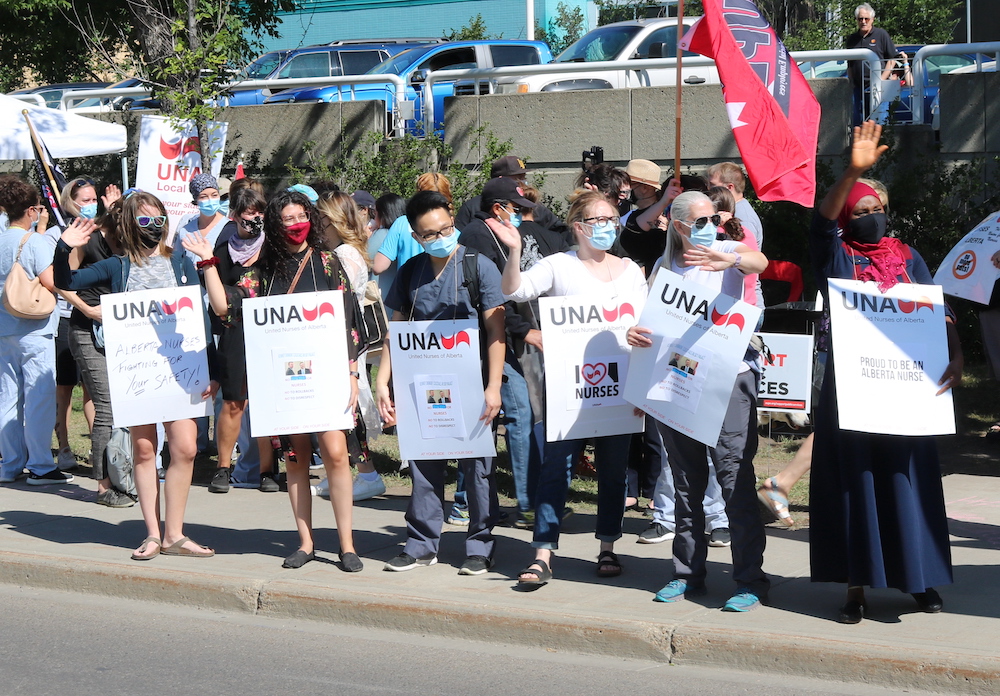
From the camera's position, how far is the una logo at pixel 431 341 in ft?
19.7

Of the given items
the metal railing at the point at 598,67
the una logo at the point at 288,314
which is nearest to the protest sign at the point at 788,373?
the una logo at the point at 288,314

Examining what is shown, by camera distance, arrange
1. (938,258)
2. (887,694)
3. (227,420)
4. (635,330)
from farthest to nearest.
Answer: (938,258) → (227,420) → (635,330) → (887,694)

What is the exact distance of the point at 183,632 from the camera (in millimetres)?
5902

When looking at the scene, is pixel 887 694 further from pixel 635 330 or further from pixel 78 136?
pixel 78 136

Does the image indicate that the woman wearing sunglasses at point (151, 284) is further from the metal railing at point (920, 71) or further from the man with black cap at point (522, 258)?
the metal railing at point (920, 71)

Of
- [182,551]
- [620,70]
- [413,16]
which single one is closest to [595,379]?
[182,551]

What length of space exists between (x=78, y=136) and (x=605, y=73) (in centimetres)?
587

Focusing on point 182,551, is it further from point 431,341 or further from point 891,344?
point 891,344

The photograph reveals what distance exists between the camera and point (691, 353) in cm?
543

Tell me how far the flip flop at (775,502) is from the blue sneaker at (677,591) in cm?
143

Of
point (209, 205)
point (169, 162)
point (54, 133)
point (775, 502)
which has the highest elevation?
point (54, 133)

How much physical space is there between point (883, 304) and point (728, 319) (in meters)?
0.67

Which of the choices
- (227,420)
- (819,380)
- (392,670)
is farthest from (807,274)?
(392,670)

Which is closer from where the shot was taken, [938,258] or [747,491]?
[747,491]
